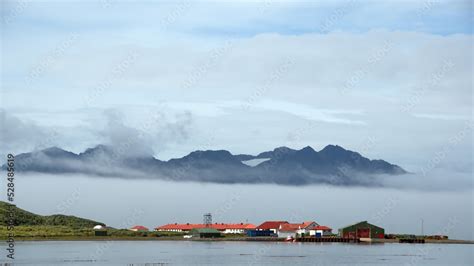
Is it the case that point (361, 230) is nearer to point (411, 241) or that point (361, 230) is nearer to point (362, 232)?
point (362, 232)

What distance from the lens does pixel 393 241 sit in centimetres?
18412

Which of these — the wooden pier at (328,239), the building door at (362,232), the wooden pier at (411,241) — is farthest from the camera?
the wooden pier at (411,241)

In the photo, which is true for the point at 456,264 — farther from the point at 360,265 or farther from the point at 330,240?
the point at 330,240

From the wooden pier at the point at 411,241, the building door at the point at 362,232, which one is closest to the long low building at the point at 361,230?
the building door at the point at 362,232

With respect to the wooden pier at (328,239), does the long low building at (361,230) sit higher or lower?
higher

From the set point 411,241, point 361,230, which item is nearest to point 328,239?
point 361,230

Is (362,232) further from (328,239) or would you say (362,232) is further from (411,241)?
(411,241)

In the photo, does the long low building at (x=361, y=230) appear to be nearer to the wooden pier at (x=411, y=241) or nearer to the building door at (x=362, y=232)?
the building door at (x=362, y=232)

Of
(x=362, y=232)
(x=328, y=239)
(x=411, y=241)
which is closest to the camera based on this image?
(x=362, y=232)

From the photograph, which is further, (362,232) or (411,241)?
(411,241)

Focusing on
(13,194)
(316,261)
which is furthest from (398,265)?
(13,194)

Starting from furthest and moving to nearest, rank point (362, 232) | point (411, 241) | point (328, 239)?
1. point (328, 239)
2. point (411, 241)
3. point (362, 232)

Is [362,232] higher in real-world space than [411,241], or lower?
higher

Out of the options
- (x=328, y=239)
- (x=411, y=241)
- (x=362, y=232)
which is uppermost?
(x=362, y=232)
